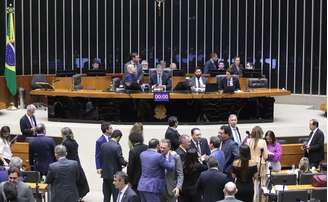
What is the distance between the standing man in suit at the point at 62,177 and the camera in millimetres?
11523

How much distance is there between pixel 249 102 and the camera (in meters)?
20.5

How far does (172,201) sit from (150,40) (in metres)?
16.1

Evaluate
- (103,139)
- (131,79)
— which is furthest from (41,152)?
(131,79)

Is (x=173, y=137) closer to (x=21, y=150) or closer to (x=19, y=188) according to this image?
(x=21, y=150)

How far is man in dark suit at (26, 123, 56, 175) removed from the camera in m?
13.7

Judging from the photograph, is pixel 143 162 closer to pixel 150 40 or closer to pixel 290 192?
pixel 290 192

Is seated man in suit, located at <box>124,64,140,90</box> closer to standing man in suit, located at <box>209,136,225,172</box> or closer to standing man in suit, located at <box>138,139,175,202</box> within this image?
standing man in suit, located at <box>209,136,225,172</box>

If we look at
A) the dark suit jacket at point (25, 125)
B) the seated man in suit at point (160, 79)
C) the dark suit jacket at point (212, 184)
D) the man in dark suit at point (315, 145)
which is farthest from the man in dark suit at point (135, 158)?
the seated man in suit at point (160, 79)

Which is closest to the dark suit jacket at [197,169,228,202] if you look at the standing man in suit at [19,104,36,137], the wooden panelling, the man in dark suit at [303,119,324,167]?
the man in dark suit at [303,119,324,167]

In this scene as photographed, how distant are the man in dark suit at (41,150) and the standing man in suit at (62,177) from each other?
6.81ft

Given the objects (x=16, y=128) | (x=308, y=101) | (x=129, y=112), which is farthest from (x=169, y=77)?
(x=308, y=101)

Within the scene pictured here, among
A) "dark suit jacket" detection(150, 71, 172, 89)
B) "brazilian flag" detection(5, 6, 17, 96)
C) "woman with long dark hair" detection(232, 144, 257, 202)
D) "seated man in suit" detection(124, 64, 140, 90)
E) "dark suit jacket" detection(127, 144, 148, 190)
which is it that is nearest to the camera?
"woman with long dark hair" detection(232, 144, 257, 202)

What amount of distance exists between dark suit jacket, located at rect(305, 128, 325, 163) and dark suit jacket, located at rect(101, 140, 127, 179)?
4073 millimetres

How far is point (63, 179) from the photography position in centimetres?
1157
